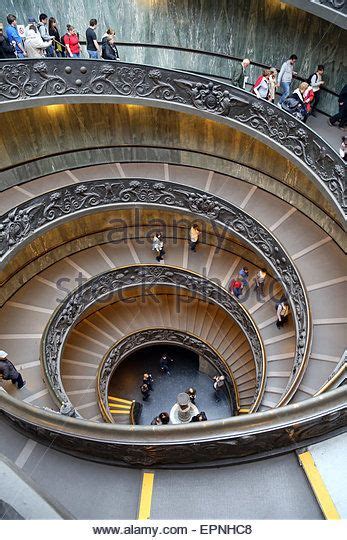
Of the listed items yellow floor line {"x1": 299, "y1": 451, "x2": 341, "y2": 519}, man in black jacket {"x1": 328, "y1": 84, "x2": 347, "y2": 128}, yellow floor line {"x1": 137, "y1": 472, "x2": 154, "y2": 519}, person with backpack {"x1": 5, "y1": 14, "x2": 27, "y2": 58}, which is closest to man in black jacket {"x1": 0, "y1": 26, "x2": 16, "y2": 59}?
person with backpack {"x1": 5, "y1": 14, "x2": 27, "y2": 58}

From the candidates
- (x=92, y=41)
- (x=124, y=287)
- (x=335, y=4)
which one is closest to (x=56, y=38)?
(x=92, y=41)

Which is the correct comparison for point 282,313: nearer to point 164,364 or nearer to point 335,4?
point 164,364

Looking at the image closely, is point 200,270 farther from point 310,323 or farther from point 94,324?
point 310,323

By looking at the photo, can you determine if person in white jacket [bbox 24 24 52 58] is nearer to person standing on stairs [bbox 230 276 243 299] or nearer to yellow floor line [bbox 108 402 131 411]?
person standing on stairs [bbox 230 276 243 299]

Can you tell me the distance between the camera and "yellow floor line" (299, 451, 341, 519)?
543cm

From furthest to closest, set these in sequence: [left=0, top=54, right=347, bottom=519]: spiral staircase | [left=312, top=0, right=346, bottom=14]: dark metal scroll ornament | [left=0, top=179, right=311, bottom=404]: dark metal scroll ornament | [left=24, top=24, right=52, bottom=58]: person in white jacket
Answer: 1. [left=24, top=24, right=52, bottom=58]: person in white jacket
2. [left=0, top=179, right=311, bottom=404]: dark metal scroll ornament
3. [left=0, top=54, right=347, bottom=519]: spiral staircase
4. [left=312, top=0, right=346, bottom=14]: dark metal scroll ornament

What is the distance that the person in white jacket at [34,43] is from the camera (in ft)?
39.8

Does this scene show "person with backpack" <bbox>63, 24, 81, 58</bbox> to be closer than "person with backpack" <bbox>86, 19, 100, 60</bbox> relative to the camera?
No

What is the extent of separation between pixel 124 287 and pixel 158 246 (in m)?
1.98

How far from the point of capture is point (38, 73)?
12633 mm

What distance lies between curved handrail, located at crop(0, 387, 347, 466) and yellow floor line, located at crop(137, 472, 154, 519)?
0.18 meters

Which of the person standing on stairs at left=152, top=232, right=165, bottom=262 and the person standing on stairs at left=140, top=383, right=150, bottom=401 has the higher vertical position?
the person standing on stairs at left=152, top=232, right=165, bottom=262

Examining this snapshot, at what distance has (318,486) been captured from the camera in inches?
224
